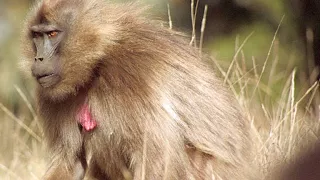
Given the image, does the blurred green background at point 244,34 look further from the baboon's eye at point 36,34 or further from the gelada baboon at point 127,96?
the baboon's eye at point 36,34

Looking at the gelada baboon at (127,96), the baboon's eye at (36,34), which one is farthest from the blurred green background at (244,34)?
the baboon's eye at (36,34)

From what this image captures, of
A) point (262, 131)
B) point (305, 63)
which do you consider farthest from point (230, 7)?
point (262, 131)

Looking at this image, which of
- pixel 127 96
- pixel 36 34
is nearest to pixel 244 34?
pixel 36 34

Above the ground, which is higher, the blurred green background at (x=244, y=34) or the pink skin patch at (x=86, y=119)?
the pink skin patch at (x=86, y=119)

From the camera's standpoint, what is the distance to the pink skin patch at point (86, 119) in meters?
4.85

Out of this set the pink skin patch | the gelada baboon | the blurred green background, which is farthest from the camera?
the blurred green background

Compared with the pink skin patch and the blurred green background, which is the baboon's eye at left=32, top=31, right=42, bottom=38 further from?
the blurred green background

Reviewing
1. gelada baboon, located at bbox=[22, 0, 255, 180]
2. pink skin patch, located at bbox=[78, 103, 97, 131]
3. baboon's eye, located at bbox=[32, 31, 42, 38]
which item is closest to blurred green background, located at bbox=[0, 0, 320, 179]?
gelada baboon, located at bbox=[22, 0, 255, 180]

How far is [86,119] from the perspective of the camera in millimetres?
4879

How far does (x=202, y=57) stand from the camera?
17.2 feet

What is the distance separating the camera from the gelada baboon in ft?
15.1

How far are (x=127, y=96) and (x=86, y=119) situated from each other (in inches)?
14.9

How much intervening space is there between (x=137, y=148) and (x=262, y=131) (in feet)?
6.03

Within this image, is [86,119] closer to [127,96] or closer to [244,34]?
[127,96]
